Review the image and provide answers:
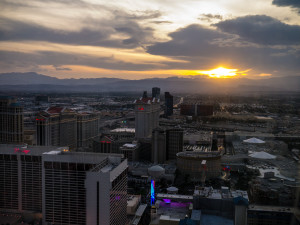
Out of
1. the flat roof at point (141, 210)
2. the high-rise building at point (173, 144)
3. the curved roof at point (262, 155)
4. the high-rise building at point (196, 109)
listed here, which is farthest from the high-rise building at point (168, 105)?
the flat roof at point (141, 210)

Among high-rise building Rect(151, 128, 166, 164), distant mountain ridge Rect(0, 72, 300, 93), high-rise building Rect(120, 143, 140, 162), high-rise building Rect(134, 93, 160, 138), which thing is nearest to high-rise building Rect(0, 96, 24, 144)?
distant mountain ridge Rect(0, 72, 300, 93)

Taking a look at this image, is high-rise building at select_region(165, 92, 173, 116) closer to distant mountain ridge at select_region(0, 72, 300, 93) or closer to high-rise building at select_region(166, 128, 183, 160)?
distant mountain ridge at select_region(0, 72, 300, 93)

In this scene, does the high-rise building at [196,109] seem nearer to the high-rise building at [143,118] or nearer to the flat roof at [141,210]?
the high-rise building at [143,118]

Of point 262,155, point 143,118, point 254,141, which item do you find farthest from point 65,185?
point 143,118

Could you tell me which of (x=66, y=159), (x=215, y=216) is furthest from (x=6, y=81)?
(x=215, y=216)

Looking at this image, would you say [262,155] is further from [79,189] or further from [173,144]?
[79,189]

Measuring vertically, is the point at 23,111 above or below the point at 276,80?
below

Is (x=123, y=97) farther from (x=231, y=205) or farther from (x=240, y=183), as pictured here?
(x=231, y=205)
